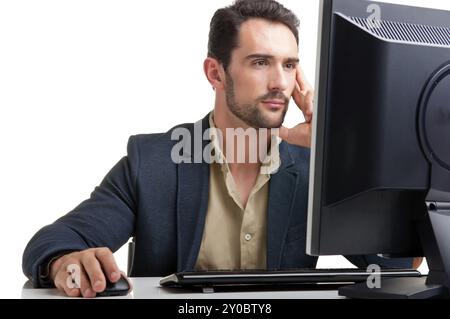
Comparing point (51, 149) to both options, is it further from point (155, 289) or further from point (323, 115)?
point (323, 115)

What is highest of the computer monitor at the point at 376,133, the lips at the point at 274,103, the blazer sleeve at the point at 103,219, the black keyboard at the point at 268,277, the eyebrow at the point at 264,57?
the eyebrow at the point at 264,57

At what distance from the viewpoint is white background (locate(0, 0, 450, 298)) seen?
3.05 m

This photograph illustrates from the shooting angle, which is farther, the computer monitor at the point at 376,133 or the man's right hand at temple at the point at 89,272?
the man's right hand at temple at the point at 89,272

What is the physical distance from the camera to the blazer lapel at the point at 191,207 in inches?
72.2

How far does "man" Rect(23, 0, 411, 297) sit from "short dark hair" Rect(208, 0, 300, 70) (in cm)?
6

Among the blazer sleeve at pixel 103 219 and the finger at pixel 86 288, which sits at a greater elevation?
the blazer sleeve at pixel 103 219

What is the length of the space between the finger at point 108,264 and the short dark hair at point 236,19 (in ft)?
3.13

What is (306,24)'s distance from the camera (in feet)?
10.8

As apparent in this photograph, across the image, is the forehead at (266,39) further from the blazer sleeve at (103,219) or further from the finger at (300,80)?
the blazer sleeve at (103,219)

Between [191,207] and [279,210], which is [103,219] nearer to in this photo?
[191,207]

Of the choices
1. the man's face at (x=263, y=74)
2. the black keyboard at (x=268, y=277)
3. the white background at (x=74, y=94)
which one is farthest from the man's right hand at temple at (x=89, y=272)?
the white background at (x=74, y=94)

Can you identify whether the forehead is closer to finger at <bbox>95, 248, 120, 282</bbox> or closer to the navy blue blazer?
the navy blue blazer

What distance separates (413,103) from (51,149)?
216cm

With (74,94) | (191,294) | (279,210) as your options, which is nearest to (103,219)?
(279,210)
